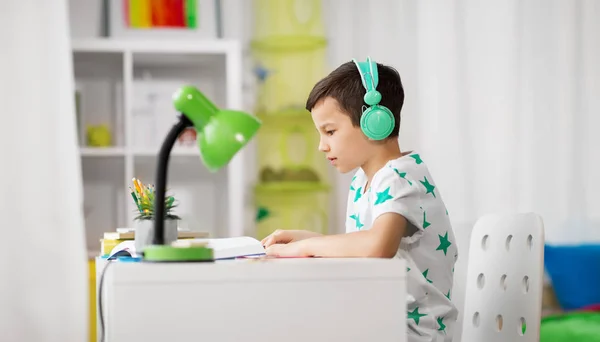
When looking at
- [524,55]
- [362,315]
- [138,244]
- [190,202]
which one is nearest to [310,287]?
[362,315]

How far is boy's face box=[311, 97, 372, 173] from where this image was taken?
1495mm

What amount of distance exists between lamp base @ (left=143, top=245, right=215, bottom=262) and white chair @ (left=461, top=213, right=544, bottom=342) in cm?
62

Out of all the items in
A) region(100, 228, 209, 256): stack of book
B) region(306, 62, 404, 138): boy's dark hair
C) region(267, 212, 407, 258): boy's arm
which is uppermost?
region(306, 62, 404, 138): boy's dark hair

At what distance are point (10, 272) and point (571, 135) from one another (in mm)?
2105

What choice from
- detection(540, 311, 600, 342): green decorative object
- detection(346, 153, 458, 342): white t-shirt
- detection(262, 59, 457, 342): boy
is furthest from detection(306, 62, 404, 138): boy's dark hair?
detection(540, 311, 600, 342): green decorative object

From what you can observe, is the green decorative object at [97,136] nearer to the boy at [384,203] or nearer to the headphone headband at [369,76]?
the boy at [384,203]

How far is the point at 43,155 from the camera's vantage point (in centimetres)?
298

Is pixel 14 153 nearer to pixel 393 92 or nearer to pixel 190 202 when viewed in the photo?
pixel 190 202

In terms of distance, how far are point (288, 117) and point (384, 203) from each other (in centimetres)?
227

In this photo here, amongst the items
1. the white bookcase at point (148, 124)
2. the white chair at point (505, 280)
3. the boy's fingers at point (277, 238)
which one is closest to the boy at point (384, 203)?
the boy's fingers at point (277, 238)

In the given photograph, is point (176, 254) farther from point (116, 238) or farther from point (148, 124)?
point (148, 124)

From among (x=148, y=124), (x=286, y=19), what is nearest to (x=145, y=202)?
(x=148, y=124)

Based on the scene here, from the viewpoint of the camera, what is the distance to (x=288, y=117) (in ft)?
11.7

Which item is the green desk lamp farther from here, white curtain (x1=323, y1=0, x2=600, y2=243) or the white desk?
white curtain (x1=323, y1=0, x2=600, y2=243)
